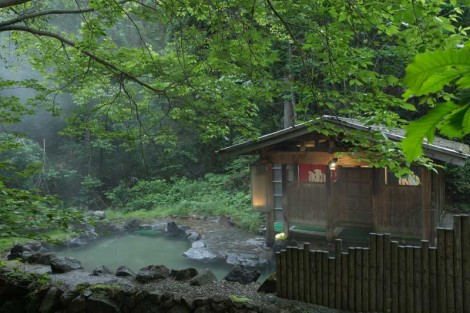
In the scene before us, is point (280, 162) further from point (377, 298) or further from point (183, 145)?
point (183, 145)

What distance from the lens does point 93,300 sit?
19.9 ft

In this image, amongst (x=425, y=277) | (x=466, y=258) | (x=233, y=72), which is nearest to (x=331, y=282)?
(x=425, y=277)

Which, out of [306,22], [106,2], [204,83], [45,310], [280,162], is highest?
[106,2]

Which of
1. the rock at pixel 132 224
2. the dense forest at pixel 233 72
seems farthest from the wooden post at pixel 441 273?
the rock at pixel 132 224

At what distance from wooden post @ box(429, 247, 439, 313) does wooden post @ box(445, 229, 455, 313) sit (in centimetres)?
14

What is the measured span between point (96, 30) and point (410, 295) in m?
5.91

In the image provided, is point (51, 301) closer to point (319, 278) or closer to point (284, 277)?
point (284, 277)

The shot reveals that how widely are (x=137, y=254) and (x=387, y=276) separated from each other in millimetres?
9353

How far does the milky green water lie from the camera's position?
11.2 metres

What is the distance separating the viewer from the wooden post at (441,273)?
192 inches

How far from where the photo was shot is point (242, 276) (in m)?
7.33

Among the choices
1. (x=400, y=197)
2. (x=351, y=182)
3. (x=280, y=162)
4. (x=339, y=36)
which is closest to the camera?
(x=339, y=36)

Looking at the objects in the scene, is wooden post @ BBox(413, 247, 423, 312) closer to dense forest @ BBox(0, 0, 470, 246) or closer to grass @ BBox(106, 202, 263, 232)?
dense forest @ BBox(0, 0, 470, 246)

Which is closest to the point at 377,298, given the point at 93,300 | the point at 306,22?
the point at 306,22
